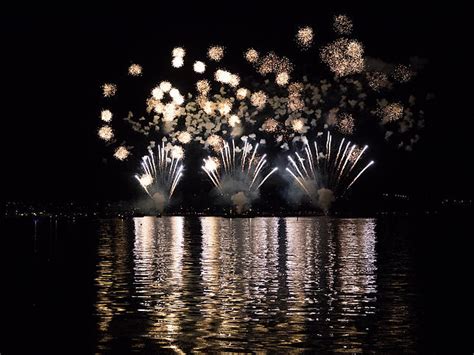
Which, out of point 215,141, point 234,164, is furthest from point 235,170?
point 215,141

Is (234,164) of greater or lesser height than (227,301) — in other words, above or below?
above

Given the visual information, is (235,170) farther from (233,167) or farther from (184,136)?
(184,136)

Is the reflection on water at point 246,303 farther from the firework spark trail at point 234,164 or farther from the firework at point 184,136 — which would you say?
the firework spark trail at point 234,164

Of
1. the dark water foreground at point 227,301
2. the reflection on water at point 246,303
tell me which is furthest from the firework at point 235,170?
the reflection on water at point 246,303

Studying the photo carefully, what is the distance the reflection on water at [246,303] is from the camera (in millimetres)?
24000

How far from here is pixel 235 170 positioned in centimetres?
14588

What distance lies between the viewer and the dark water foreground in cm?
2389

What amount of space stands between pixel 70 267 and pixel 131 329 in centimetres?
2235

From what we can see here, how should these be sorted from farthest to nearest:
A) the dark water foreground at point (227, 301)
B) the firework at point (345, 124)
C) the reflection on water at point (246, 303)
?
the firework at point (345, 124) → the reflection on water at point (246, 303) → the dark water foreground at point (227, 301)

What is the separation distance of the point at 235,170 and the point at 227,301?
373 feet

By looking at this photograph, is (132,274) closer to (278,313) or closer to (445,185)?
(278,313)

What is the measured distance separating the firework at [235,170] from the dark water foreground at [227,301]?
197ft

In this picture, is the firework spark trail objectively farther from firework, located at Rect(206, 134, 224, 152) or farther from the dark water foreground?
the dark water foreground

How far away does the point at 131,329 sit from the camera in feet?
84.6
